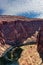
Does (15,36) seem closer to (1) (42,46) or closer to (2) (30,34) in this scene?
(2) (30,34)

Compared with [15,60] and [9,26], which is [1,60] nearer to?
[15,60]

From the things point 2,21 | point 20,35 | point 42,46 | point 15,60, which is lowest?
point 20,35

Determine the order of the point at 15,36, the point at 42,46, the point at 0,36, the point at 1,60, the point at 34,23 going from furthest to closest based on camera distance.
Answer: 1. the point at 34,23
2. the point at 15,36
3. the point at 0,36
4. the point at 42,46
5. the point at 1,60

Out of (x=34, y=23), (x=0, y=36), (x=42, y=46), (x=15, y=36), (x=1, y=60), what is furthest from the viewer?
(x=34, y=23)

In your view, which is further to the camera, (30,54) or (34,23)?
(34,23)

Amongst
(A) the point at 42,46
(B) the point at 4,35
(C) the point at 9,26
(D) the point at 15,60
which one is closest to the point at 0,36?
(B) the point at 4,35

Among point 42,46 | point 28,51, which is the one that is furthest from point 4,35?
point 42,46

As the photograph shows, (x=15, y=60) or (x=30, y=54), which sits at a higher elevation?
(x=15, y=60)
